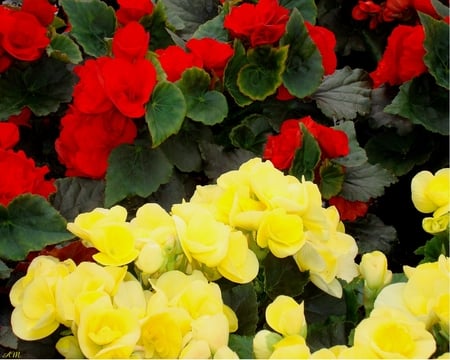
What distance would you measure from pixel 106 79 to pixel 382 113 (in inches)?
25.4

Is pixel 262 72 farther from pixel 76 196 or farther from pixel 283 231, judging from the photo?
pixel 283 231

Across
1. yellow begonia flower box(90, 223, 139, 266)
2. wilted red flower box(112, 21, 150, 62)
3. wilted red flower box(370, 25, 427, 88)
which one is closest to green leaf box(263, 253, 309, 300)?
yellow begonia flower box(90, 223, 139, 266)

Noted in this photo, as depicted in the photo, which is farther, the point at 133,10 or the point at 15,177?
the point at 133,10

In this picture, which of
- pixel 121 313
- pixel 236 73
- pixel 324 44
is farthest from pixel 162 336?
pixel 324 44

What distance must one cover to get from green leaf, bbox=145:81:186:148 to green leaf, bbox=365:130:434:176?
0.54m

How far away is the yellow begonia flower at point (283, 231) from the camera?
3.08ft

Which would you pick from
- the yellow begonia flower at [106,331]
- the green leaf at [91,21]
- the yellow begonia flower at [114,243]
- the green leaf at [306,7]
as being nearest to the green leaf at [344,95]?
the green leaf at [306,7]

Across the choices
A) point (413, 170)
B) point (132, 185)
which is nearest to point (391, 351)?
point (132, 185)

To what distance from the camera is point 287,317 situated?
86cm

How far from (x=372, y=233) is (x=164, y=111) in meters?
0.55

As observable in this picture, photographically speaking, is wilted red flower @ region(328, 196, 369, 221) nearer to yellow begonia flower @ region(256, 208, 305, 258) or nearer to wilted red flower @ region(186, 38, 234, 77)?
wilted red flower @ region(186, 38, 234, 77)

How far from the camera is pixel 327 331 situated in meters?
0.95

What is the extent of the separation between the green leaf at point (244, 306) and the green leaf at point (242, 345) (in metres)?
0.04

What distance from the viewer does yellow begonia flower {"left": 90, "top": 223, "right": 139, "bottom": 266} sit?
3.01 ft
